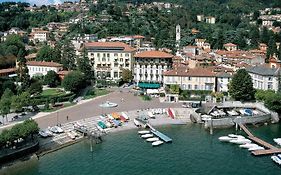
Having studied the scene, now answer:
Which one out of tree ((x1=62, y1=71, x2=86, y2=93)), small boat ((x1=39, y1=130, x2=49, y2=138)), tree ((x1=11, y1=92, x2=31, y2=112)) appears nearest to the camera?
small boat ((x1=39, y1=130, x2=49, y2=138))

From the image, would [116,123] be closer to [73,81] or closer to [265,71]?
[73,81]

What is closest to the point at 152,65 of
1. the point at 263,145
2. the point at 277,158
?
the point at 263,145

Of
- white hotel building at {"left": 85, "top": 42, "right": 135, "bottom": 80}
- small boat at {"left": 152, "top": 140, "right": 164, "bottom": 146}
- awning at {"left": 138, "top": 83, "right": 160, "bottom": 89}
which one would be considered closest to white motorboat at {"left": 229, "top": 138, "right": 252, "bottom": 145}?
small boat at {"left": 152, "top": 140, "right": 164, "bottom": 146}

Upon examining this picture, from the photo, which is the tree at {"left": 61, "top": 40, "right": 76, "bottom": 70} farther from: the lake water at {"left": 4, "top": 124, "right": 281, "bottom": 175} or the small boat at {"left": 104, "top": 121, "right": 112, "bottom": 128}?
the lake water at {"left": 4, "top": 124, "right": 281, "bottom": 175}

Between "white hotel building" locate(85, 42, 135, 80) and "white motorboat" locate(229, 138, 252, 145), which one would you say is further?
"white hotel building" locate(85, 42, 135, 80)

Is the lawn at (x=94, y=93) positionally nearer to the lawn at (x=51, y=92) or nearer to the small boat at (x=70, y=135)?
the lawn at (x=51, y=92)

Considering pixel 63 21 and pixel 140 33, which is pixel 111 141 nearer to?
pixel 140 33

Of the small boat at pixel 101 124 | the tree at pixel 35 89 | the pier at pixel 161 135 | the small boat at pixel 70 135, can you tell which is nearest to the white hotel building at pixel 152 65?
the tree at pixel 35 89
